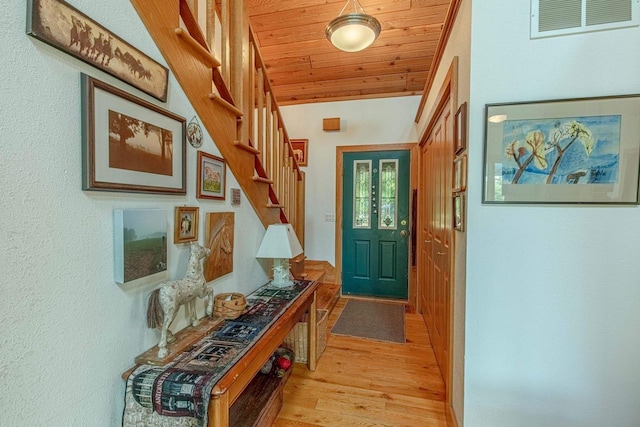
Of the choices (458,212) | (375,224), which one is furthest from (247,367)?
(375,224)

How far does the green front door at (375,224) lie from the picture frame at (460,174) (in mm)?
1961

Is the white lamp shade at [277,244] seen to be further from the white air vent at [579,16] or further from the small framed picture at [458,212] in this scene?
the white air vent at [579,16]

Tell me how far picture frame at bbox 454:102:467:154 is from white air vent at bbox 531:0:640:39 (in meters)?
0.40

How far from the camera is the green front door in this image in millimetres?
3660

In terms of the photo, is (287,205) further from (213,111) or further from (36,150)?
(36,150)

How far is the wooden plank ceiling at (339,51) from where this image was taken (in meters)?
2.49

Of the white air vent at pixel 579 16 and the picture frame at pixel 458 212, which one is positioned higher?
the white air vent at pixel 579 16

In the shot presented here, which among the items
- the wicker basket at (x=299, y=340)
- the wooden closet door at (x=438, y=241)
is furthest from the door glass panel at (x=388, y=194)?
the wicker basket at (x=299, y=340)

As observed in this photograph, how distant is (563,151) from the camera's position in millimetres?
1284

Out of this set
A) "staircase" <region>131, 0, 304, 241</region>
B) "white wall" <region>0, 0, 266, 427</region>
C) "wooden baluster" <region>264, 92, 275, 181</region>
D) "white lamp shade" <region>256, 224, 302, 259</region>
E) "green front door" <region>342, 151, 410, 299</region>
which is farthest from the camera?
"green front door" <region>342, 151, 410, 299</region>

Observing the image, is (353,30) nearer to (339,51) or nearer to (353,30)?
(353,30)

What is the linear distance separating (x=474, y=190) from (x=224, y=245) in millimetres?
1321

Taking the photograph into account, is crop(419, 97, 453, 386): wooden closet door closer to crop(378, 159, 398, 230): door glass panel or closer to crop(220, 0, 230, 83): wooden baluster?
crop(378, 159, 398, 230): door glass panel

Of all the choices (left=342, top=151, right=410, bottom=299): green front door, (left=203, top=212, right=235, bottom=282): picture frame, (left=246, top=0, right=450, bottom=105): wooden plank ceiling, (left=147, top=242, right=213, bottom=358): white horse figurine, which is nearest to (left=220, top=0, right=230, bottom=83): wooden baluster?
(left=203, top=212, right=235, bottom=282): picture frame
